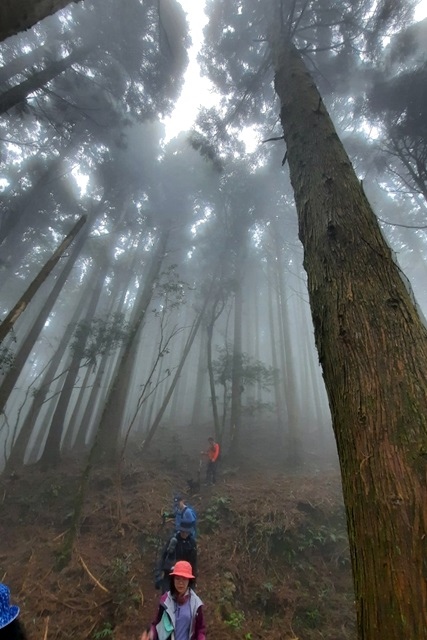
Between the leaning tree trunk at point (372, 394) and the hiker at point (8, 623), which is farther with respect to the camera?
the hiker at point (8, 623)

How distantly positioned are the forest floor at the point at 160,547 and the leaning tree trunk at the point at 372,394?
17.8 feet

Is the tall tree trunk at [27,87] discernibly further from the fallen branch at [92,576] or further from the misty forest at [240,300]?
the fallen branch at [92,576]

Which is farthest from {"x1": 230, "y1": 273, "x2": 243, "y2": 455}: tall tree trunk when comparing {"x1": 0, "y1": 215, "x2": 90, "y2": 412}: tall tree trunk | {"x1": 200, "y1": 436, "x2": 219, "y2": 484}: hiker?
{"x1": 0, "y1": 215, "x2": 90, "y2": 412}: tall tree trunk

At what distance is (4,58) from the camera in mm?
17125

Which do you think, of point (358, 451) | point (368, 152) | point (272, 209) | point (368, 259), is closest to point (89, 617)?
point (358, 451)

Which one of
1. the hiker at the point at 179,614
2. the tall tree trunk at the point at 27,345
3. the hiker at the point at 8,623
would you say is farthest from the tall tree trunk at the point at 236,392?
the hiker at the point at 8,623

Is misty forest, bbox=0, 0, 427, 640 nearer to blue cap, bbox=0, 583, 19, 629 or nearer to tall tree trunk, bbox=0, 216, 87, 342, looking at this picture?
tall tree trunk, bbox=0, 216, 87, 342

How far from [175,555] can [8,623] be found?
14.8 feet

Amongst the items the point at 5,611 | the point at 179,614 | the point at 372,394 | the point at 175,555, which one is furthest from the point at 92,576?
the point at 372,394

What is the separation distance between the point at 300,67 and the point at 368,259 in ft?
13.6

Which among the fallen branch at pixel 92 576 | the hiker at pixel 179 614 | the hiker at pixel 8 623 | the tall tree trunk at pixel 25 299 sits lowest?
the fallen branch at pixel 92 576

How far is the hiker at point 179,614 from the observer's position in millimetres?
2914

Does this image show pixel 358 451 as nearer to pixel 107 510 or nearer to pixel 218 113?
pixel 107 510

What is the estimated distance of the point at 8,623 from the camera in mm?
1368
